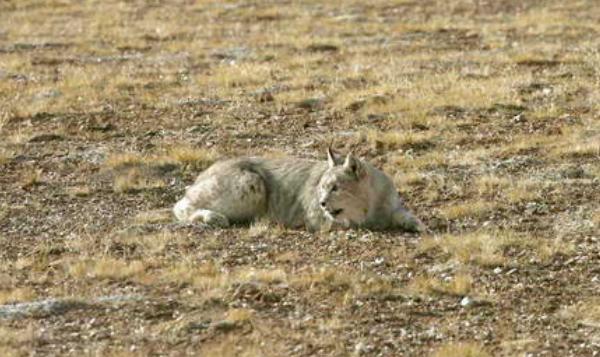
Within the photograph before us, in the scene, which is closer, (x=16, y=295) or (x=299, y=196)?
(x=16, y=295)

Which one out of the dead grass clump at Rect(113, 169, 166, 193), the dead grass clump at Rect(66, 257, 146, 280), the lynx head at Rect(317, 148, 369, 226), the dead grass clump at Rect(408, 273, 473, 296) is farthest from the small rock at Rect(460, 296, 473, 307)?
the dead grass clump at Rect(113, 169, 166, 193)

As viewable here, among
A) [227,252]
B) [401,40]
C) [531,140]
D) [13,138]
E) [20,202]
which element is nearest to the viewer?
[227,252]

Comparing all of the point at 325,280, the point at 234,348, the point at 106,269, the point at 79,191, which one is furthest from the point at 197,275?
the point at 79,191

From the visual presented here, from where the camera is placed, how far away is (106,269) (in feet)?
44.2

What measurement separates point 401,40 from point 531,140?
14.6 meters

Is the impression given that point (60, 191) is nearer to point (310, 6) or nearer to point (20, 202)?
point (20, 202)

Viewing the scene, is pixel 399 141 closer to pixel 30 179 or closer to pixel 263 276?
pixel 30 179

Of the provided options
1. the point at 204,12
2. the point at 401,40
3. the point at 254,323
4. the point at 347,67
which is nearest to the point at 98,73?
the point at 347,67

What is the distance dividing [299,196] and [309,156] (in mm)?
4908

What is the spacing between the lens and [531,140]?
20719 mm

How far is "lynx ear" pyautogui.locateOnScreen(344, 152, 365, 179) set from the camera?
49.6ft

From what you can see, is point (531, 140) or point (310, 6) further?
point (310, 6)

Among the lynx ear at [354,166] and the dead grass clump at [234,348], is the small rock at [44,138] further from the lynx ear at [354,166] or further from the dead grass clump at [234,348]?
the dead grass clump at [234,348]

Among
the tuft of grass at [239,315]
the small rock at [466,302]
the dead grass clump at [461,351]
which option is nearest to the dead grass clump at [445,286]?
the small rock at [466,302]
